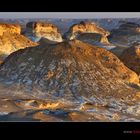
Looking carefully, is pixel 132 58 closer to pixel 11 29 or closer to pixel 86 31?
pixel 86 31

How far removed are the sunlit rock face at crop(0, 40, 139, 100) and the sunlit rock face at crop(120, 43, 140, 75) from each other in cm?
20

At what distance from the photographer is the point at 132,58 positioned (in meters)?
9.41

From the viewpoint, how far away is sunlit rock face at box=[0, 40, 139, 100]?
7.92m

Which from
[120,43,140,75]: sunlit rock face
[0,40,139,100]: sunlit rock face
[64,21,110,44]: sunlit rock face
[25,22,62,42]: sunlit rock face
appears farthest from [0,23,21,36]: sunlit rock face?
[120,43,140,75]: sunlit rock face

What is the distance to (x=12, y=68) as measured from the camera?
8516mm

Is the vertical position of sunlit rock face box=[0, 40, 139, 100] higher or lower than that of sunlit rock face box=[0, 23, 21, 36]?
lower

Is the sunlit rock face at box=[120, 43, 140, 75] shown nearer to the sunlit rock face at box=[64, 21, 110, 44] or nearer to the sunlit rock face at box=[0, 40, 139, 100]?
the sunlit rock face at box=[0, 40, 139, 100]

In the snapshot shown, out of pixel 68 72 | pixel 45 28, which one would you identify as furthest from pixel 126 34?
pixel 68 72

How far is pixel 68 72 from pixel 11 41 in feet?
3.79

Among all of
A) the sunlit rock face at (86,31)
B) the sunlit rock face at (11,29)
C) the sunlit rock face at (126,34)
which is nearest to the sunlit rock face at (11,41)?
the sunlit rock face at (11,29)

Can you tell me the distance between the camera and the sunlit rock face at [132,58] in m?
9.10

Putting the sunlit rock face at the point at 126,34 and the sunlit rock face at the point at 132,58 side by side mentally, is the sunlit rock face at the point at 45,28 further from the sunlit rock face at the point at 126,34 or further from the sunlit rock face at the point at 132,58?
the sunlit rock face at the point at 132,58
